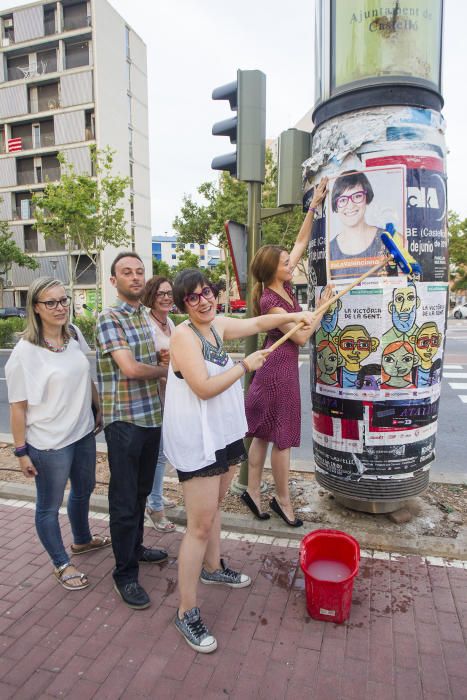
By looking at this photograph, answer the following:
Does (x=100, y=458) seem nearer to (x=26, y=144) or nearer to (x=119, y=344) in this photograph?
(x=119, y=344)

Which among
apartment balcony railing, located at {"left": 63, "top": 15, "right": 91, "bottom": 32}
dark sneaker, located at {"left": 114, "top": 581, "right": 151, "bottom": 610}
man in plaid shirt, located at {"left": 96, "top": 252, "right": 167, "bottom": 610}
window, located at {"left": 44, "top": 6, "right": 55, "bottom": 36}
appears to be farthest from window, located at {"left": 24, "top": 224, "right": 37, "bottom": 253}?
dark sneaker, located at {"left": 114, "top": 581, "right": 151, "bottom": 610}

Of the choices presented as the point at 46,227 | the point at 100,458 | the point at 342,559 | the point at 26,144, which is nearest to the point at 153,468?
the point at 342,559

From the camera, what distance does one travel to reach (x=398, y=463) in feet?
10.8

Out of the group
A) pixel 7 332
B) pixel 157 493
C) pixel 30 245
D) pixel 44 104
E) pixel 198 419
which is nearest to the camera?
pixel 198 419

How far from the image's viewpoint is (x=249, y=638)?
8.10 feet

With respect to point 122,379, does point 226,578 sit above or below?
below

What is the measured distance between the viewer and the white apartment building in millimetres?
32656

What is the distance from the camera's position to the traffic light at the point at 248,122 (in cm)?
376

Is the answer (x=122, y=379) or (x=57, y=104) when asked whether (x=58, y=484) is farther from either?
(x=57, y=104)

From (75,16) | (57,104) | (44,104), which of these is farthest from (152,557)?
(75,16)

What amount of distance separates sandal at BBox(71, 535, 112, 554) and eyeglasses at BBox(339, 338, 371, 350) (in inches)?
89.9

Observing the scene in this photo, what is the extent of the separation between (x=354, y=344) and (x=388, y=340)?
0.73 ft

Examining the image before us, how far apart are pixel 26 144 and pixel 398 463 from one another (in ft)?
129

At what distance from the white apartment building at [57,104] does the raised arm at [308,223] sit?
2994 centimetres
